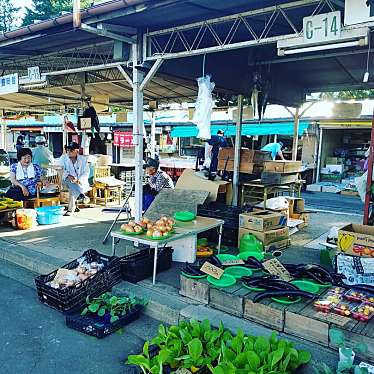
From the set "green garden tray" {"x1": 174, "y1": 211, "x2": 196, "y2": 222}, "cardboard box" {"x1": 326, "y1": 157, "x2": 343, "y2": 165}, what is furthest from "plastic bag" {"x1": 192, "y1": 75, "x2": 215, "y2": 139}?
"cardboard box" {"x1": 326, "y1": 157, "x2": 343, "y2": 165}

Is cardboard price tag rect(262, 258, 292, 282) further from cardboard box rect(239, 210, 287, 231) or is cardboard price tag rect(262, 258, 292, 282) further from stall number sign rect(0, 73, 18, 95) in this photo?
stall number sign rect(0, 73, 18, 95)

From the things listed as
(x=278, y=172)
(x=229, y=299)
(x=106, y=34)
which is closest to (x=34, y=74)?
(x=106, y=34)

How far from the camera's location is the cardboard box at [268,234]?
531cm

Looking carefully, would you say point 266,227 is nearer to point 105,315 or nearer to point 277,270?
point 277,270

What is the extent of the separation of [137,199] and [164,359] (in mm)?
3192

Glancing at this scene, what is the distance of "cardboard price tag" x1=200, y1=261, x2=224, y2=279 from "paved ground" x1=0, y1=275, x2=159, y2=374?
0.73 m

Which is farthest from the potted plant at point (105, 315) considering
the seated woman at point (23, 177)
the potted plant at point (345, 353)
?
the seated woman at point (23, 177)

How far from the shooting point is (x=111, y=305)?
147 inches

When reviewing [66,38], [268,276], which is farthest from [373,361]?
[66,38]

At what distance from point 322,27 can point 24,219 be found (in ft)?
18.7

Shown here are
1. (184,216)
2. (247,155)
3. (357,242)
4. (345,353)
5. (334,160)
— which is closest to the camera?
(345,353)

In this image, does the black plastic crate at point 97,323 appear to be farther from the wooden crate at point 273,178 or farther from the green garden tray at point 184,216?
the wooden crate at point 273,178

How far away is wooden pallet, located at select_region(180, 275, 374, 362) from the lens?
2867 millimetres

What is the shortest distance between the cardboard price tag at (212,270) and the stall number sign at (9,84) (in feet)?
18.3
